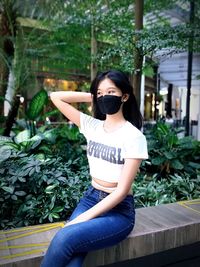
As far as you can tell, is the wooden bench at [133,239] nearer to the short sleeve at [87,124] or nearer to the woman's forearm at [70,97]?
the short sleeve at [87,124]

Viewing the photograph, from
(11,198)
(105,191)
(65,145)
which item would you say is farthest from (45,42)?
(105,191)

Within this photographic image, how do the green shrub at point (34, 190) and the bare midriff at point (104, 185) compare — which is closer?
the bare midriff at point (104, 185)

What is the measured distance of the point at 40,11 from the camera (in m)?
7.41

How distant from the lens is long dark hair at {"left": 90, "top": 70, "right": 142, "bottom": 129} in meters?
1.96

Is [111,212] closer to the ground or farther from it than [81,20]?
closer to the ground

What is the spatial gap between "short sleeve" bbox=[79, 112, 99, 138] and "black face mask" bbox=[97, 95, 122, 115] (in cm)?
21

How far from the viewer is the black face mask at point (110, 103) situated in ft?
6.44

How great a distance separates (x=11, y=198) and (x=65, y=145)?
243 centimetres

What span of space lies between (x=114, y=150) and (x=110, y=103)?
1.01 ft

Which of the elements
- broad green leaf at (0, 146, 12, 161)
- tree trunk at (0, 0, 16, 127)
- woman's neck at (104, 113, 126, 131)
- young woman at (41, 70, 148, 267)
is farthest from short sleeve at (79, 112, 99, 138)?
tree trunk at (0, 0, 16, 127)

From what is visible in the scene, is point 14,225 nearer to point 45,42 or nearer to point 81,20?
point 81,20

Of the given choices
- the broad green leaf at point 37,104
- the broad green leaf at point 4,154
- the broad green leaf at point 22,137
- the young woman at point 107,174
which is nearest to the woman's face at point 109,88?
the young woman at point 107,174

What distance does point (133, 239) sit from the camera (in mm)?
2139

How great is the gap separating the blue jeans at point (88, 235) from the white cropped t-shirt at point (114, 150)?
0.16 meters
